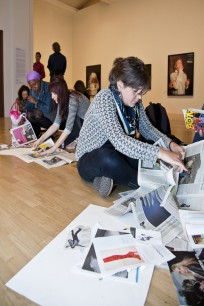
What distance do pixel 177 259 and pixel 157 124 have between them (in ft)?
5.00

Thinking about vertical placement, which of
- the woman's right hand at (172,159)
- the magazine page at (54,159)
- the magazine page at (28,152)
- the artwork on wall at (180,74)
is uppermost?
the artwork on wall at (180,74)

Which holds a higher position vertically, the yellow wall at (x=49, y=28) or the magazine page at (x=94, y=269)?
the yellow wall at (x=49, y=28)

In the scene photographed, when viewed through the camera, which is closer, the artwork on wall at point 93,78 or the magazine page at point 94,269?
the magazine page at point 94,269

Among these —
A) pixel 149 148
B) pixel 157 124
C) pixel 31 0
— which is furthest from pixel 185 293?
pixel 31 0

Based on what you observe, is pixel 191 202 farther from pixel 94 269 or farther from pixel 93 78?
pixel 93 78

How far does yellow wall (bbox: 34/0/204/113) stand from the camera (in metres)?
5.25

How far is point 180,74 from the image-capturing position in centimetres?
550

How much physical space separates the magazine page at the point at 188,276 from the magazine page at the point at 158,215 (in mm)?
87

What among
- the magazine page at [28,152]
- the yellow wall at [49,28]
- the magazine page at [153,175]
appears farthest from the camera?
the yellow wall at [49,28]

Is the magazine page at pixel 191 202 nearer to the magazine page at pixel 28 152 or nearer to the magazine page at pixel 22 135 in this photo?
the magazine page at pixel 28 152


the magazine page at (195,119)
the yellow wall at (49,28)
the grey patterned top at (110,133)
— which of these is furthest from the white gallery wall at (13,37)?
the magazine page at (195,119)

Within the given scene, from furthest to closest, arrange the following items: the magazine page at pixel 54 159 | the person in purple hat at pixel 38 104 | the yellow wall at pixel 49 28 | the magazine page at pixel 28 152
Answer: the yellow wall at pixel 49 28, the person in purple hat at pixel 38 104, the magazine page at pixel 28 152, the magazine page at pixel 54 159

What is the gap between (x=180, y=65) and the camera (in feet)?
17.8

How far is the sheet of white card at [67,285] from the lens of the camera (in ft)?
2.10
